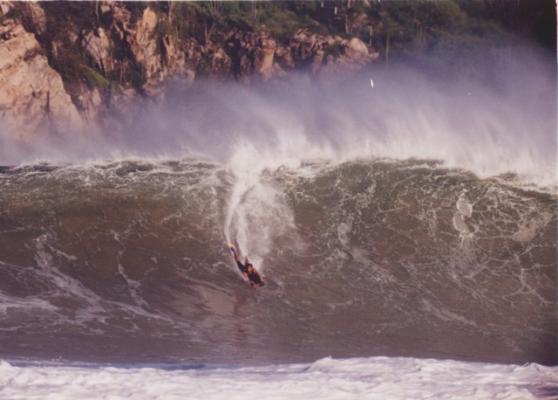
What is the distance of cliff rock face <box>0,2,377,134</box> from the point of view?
22375 mm

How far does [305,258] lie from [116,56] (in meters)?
16.5

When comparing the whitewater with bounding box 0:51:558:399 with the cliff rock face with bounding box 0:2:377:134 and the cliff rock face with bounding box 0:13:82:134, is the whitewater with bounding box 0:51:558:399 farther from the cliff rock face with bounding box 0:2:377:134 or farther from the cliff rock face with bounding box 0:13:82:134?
the cliff rock face with bounding box 0:2:377:134

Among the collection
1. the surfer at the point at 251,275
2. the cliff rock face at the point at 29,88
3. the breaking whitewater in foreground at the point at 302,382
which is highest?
the cliff rock face at the point at 29,88

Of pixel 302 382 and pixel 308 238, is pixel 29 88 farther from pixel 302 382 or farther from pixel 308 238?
pixel 302 382

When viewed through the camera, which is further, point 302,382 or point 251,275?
point 251,275

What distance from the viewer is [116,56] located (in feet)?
82.4

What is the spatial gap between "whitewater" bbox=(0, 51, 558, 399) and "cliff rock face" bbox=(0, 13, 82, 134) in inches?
122

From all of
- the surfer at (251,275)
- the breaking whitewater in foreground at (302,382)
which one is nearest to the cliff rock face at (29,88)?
the surfer at (251,275)

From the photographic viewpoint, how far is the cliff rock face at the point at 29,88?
71.7 feet

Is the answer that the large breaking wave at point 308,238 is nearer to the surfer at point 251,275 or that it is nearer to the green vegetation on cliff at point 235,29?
the surfer at point 251,275

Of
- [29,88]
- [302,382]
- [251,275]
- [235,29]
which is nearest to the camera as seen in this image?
[302,382]

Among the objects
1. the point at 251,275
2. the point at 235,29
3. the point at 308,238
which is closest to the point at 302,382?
the point at 251,275

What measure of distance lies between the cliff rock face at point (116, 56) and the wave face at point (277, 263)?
803 cm

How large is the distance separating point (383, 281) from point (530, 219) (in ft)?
11.4
